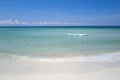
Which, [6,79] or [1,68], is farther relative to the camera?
[1,68]

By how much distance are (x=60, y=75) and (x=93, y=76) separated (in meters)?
0.84

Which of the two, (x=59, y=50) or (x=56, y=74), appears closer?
(x=56, y=74)

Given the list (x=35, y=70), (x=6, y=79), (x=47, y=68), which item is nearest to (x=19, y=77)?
(x=6, y=79)

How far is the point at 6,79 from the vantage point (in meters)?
5.06

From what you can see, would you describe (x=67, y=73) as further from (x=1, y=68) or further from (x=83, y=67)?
(x=1, y=68)

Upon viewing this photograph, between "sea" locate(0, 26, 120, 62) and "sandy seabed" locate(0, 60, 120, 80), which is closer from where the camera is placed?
"sandy seabed" locate(0, 60, 120, 80)

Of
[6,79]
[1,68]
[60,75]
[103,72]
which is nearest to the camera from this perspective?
[6,79]

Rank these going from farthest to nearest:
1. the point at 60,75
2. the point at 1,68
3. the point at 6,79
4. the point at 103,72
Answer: the point at 1,68 → the point at 103,72 → the point at 60,75 → the point at 6,79

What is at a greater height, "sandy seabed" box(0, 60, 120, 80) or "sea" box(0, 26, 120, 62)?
"sandy seabed" box(0, 60, 120, 80)

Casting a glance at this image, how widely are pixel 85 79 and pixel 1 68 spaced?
273 centimetres

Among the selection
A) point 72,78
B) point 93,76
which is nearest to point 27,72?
point 72,78

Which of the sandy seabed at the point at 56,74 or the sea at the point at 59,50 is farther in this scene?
the sea at the point at 59,50

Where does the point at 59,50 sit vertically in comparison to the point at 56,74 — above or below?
below

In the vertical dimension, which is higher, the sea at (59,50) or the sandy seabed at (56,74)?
the sandy seabed at (56,74)
